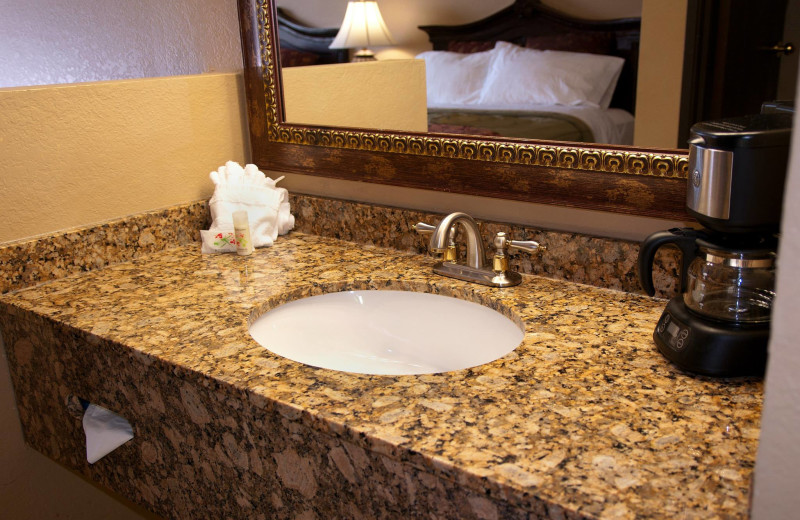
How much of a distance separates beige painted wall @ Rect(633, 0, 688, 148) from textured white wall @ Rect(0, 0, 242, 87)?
1002mm

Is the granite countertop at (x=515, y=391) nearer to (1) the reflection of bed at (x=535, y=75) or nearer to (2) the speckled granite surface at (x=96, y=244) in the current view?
(2) the speckled granite surface at (x=96, y=244)

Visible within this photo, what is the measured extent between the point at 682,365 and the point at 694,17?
54 cm

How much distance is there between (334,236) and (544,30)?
0.68 meters

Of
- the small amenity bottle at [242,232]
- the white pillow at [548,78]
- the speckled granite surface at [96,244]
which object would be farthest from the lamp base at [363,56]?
the speckled granite surface at [96,244]

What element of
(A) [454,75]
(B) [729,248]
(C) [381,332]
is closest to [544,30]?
(A) [454,75]

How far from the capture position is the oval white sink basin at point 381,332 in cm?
132

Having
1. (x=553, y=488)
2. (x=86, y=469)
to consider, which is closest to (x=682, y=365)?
(x=553, y=488)

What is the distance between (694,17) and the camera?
1103 millimetres

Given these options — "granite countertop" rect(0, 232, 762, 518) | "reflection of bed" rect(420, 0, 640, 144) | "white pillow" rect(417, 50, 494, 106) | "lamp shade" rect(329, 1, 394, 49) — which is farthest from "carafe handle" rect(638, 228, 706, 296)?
"lamp shade" rect(329, 1, 394, 49)

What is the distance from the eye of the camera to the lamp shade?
1464 millimetres

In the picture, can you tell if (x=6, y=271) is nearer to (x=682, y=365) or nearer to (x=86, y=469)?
(x=86, y=469)

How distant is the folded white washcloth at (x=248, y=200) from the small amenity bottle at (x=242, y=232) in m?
0.04

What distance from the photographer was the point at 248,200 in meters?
1.63

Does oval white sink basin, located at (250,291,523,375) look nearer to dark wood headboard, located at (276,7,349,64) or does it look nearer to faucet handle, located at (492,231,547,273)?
faucet handle, located at (492,231,547,273)
